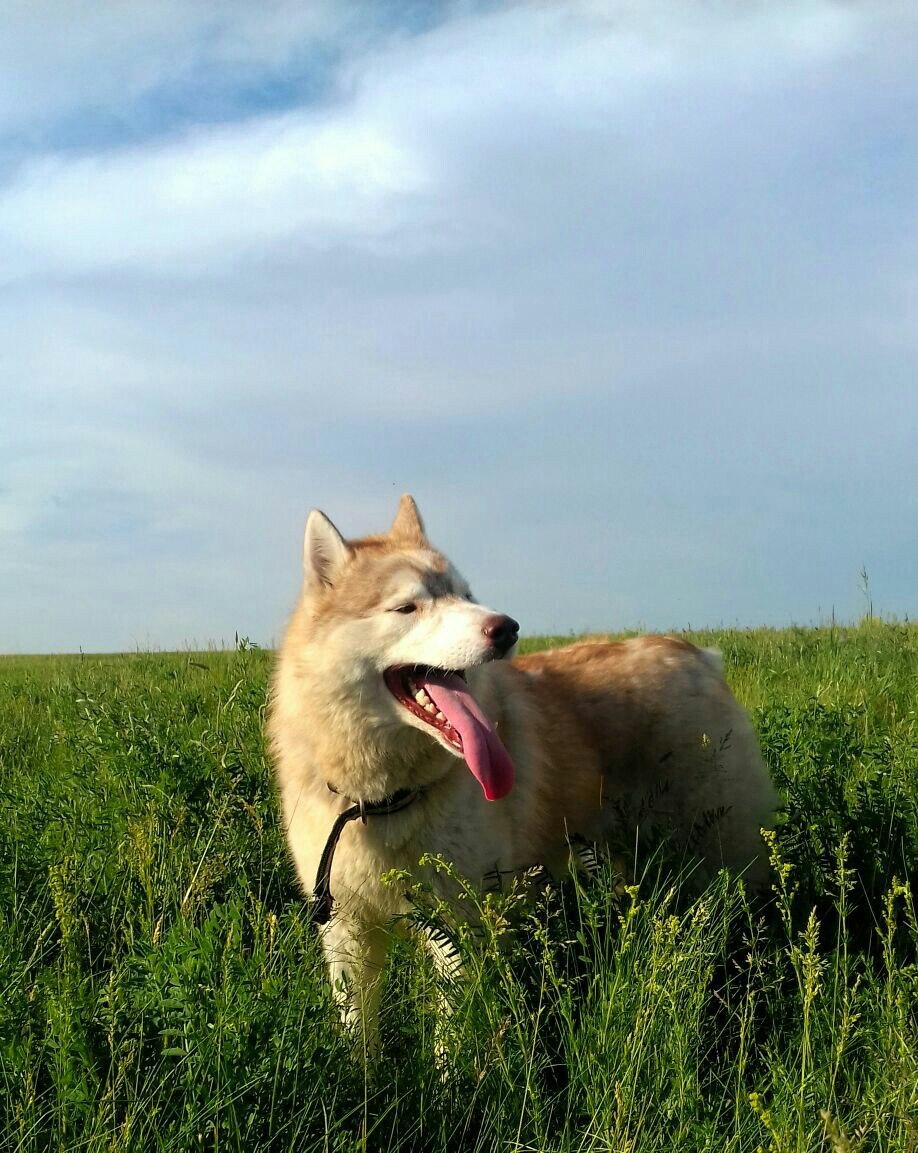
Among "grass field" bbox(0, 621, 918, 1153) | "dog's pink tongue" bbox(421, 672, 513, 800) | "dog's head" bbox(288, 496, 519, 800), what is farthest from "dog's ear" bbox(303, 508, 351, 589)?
"grass field" bbox(0, 621, 918, 1153)

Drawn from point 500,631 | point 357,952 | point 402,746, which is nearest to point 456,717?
point 402,746

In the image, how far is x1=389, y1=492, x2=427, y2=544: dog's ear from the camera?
15.1 feet

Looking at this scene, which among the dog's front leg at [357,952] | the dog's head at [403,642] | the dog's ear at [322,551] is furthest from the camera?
the dog's ear at [322,551]

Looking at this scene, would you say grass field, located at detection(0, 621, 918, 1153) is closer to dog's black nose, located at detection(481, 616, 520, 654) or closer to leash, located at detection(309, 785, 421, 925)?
leash, located at detection(309, 785, 421, 925)

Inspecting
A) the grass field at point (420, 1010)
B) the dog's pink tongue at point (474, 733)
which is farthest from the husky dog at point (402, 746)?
the grass field at point (420, 1010)

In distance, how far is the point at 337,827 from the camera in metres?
3.81

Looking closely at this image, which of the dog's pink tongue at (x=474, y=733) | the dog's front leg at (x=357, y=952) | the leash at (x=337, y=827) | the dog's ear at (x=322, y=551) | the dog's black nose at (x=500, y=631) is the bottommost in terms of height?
the dog's front leg at (x=357, y=952)

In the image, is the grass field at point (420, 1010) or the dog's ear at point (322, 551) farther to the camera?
the dog's ear at point (322, 551)

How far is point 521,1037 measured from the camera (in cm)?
280

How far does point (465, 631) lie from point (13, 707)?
742 centimetres

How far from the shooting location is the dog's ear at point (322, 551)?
4.22 meters

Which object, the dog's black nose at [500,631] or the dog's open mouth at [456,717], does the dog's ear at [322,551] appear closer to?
the dog's open mouth at [456,717]

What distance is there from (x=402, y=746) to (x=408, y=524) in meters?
1.22

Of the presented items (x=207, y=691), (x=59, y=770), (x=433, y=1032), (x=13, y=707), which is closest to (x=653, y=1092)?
(x=433, y=1032)
